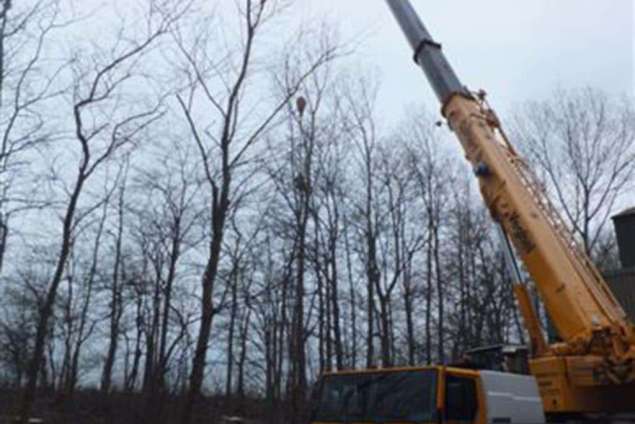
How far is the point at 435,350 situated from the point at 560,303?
24.2 meters

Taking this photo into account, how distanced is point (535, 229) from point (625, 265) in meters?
14.9

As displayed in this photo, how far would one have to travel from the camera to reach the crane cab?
26.8ft

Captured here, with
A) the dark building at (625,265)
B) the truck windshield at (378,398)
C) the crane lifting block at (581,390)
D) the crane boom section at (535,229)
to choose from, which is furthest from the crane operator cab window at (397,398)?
the dark building at (625,265)

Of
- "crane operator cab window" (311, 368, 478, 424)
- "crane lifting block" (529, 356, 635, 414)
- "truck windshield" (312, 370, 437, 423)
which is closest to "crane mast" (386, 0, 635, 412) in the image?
"crane lifting block" (529, 356, 635, 414)

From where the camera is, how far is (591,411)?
9273 mm

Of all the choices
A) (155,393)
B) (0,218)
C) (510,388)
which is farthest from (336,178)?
(510,388)

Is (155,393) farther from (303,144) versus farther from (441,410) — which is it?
(441,410)

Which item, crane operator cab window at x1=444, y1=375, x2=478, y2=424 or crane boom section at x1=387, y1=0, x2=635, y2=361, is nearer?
crane operator cab window at x1=444, y1=375, x2=478, y2=424

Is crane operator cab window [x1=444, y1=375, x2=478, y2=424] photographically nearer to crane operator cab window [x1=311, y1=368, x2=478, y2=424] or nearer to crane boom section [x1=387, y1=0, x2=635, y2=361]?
crane operator cab window [x1=311, y1=368, x2=478, y2=424]

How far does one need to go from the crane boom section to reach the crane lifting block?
164 millimetres

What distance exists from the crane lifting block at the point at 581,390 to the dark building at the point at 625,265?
1249 cm

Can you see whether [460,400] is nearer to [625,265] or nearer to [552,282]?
[552,282]

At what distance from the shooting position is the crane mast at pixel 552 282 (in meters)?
9.02

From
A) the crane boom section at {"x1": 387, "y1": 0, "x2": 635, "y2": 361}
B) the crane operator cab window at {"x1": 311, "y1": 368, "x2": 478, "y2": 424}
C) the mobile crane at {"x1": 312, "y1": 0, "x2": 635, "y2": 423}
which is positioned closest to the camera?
the crane operator cab window at {"x1": 311, "y1": 368, "x2": 478, "y2": 424}
